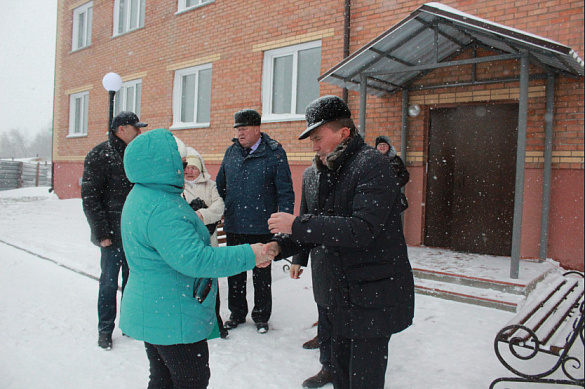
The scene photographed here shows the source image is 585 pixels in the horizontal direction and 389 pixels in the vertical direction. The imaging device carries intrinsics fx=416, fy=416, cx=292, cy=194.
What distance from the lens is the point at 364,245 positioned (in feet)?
6.26

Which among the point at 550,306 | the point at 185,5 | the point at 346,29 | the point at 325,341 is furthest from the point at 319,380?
the point at 185,5

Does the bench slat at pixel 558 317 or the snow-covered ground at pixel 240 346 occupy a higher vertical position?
the bench slat at pixel 558 317

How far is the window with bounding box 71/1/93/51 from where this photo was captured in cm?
Result: 1393

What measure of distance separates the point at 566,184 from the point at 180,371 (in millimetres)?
5525

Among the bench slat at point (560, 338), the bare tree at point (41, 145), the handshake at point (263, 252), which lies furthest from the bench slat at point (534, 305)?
the bare tree at point (41, 145)

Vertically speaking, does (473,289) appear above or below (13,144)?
below

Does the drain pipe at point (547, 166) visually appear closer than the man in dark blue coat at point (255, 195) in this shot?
No

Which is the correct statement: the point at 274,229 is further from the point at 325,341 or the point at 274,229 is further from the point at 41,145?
the point at 41,145

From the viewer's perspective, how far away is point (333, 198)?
2.16m

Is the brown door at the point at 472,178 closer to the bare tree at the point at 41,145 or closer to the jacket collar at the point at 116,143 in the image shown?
the jacket collar at the point at 116,143

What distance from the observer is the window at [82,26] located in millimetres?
13930

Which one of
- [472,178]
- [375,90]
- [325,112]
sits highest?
[375,90]

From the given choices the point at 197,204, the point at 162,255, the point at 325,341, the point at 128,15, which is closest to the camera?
the point at 162,255

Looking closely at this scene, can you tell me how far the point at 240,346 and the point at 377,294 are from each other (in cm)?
200
